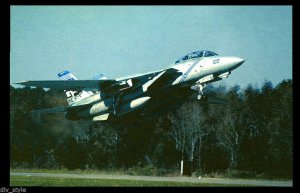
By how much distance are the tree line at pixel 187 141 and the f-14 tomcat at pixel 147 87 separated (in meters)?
6.05

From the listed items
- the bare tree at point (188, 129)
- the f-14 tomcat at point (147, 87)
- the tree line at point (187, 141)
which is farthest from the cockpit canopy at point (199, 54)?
the bare tree at point (188, 129)

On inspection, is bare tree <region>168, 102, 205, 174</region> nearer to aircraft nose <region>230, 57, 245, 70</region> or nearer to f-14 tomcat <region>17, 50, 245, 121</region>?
f-14 tomcat <region>17, 50, 245, 121</region>

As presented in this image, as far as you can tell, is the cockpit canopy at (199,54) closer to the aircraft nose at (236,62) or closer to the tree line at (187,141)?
the aircraft nose at (236,62)

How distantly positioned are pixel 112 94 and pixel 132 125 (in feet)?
44.4

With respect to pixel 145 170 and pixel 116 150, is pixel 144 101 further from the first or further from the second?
pixel 116 150

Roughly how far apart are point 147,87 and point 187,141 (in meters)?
14.9

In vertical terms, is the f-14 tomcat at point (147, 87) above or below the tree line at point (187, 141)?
above

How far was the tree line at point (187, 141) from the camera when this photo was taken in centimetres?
2936

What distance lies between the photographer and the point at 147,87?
20219 millimetres

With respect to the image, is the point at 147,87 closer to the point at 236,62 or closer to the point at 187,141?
the point at 236,62

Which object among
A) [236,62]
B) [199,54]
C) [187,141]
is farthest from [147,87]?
[187,141]

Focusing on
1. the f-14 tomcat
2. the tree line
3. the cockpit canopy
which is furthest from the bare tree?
the cockpit canopy

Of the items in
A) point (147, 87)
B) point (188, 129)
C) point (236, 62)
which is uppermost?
point (236, 62)
